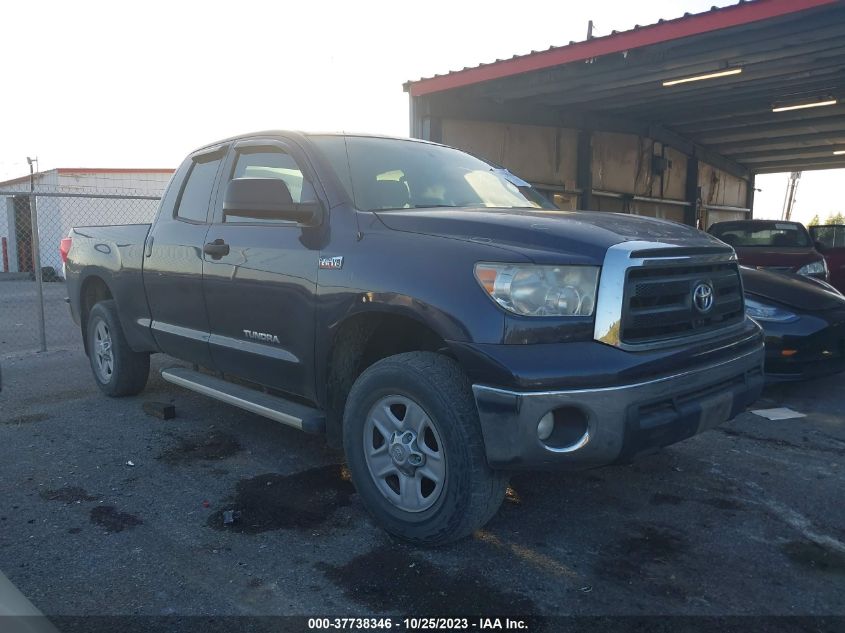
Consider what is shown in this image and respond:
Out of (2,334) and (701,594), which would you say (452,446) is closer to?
(701,594)

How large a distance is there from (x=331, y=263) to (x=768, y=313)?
3960mm

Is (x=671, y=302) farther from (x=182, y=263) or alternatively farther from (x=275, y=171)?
(x=182, y=263)

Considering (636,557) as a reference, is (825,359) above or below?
above

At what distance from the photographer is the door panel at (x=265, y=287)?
144 inches

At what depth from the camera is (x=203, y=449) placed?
4.59 m

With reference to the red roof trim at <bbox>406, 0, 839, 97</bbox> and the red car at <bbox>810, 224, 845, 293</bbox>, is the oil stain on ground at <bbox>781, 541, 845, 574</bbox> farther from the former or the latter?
the red car at <bbox>810, 224, 845, 293</bbox>

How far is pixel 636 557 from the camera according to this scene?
3094mm

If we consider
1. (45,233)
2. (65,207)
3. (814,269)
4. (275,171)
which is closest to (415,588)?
(275,171)

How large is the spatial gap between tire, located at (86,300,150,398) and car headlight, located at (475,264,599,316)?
379cm

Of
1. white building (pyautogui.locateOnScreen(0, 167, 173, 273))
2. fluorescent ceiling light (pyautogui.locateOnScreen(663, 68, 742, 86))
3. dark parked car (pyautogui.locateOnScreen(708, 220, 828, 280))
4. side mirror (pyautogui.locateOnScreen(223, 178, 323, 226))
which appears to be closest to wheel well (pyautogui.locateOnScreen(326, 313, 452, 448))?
side mirror (pyautogui.locateOnScreen(223, 178, 323, 226))

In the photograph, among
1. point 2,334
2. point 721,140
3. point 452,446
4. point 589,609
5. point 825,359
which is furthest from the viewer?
point 721,140

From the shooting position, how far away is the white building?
2167cm

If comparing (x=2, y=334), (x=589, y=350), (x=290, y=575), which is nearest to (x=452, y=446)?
(x=589, y=350)

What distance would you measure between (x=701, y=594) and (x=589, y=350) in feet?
3.44
